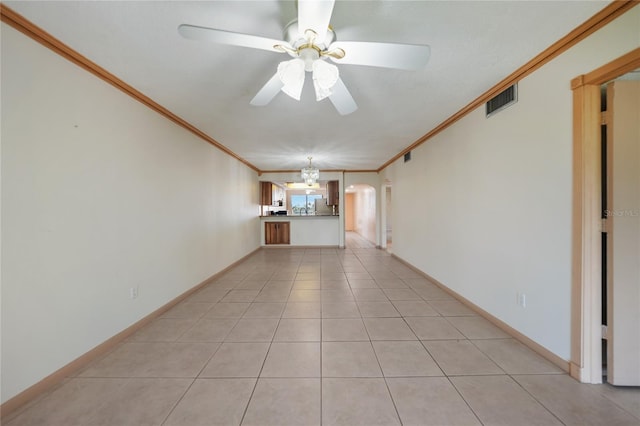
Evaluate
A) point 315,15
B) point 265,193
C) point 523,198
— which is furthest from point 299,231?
point 315,15

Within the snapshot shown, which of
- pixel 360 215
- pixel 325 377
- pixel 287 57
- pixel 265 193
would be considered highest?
pixel 287 57

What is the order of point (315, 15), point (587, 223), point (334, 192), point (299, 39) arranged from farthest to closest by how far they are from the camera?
1. point (334, 192)
2. point (587, 223)
3. point (299, 39)
4. point (315, 15)

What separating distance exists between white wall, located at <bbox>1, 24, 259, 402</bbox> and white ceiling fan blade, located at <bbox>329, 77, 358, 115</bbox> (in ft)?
6.67

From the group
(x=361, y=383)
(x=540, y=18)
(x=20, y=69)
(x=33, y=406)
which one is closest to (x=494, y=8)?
(x=540, y=18)

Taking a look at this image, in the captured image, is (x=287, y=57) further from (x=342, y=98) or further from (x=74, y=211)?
(x=74, y=211)

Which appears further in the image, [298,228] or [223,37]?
[298,228]

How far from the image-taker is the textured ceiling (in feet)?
4.69

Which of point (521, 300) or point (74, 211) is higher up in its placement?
point (74, 211)

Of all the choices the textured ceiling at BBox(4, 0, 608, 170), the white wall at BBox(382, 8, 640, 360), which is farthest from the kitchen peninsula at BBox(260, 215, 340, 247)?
the textured ceiling at BBox(4, 0, 608, 170)

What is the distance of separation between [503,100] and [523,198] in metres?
1.00

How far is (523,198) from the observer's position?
210 cm

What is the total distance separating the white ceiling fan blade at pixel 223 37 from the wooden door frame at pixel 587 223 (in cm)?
208

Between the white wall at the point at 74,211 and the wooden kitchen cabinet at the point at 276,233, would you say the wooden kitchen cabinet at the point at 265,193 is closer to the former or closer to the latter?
the wooden kitchen cabinet at the point at 276,233

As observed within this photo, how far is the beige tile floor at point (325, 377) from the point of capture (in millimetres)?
1439
